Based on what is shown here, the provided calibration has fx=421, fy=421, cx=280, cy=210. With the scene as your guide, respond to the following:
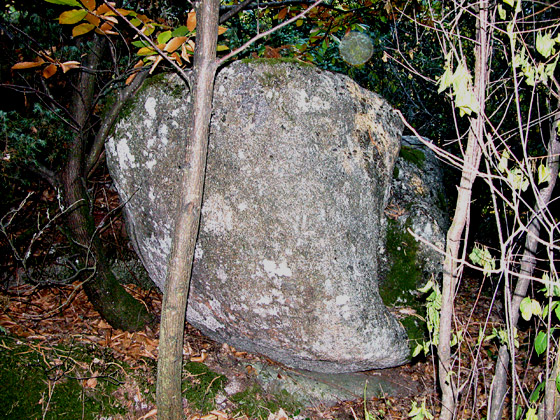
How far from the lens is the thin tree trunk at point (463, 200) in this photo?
1868 mm

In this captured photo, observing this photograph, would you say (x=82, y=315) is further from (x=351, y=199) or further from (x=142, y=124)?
(x=351, y=199)

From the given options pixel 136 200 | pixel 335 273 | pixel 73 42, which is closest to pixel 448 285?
pixel 335 273

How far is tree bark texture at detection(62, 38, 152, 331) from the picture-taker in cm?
347

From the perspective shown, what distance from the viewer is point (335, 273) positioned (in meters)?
3.03

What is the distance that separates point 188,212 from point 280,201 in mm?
867

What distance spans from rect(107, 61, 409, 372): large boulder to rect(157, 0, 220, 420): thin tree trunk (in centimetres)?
71

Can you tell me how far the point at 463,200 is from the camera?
1.95 m

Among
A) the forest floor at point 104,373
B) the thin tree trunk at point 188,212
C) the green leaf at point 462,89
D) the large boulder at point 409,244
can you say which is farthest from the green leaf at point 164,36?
the large boulder at point 409,244

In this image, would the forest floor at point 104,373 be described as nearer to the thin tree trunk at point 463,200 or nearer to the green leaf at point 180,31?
the thin tree trunk at point 463,200

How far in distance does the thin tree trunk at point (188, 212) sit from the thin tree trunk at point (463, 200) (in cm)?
128

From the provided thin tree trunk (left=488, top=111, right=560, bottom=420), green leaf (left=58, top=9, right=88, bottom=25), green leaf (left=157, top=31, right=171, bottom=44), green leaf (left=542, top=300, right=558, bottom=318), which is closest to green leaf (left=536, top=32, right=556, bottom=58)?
thin tree trunk (left=488, top=111, right=560, bottom=420)

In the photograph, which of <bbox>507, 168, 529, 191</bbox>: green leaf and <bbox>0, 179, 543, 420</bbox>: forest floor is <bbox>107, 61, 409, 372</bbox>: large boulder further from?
<bbox>507, 168, 529, 191</bbox>: green leaf

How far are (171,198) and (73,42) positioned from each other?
1608 mm

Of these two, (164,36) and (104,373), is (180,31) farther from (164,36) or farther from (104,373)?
(104,373)
